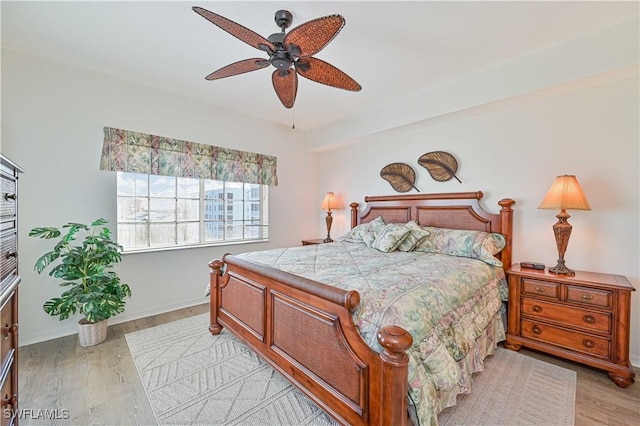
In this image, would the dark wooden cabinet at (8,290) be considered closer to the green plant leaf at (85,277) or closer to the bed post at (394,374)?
the green plant leaf at (85,277)

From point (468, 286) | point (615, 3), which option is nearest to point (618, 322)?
point (468, 286)

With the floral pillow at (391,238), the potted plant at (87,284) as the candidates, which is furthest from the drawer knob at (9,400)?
the floral pillow at (391,238)

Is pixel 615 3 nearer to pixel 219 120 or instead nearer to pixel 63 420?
pixel 219 120

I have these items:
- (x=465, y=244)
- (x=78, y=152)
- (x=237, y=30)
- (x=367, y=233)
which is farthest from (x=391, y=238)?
(x=78, y=152)

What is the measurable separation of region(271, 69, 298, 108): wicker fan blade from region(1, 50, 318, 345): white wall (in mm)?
1849

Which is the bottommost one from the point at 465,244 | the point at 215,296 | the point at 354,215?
the point at 215,296

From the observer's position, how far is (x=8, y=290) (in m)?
1.12

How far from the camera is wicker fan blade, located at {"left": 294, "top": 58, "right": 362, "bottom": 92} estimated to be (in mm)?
1952

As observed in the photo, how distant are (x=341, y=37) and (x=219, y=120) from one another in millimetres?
2186

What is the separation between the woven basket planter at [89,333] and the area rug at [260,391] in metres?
0.32

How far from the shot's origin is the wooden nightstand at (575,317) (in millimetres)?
2000

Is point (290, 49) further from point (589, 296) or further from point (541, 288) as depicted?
point (589, 296)

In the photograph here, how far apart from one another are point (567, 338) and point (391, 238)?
164cm

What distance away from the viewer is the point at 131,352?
2.43 m
